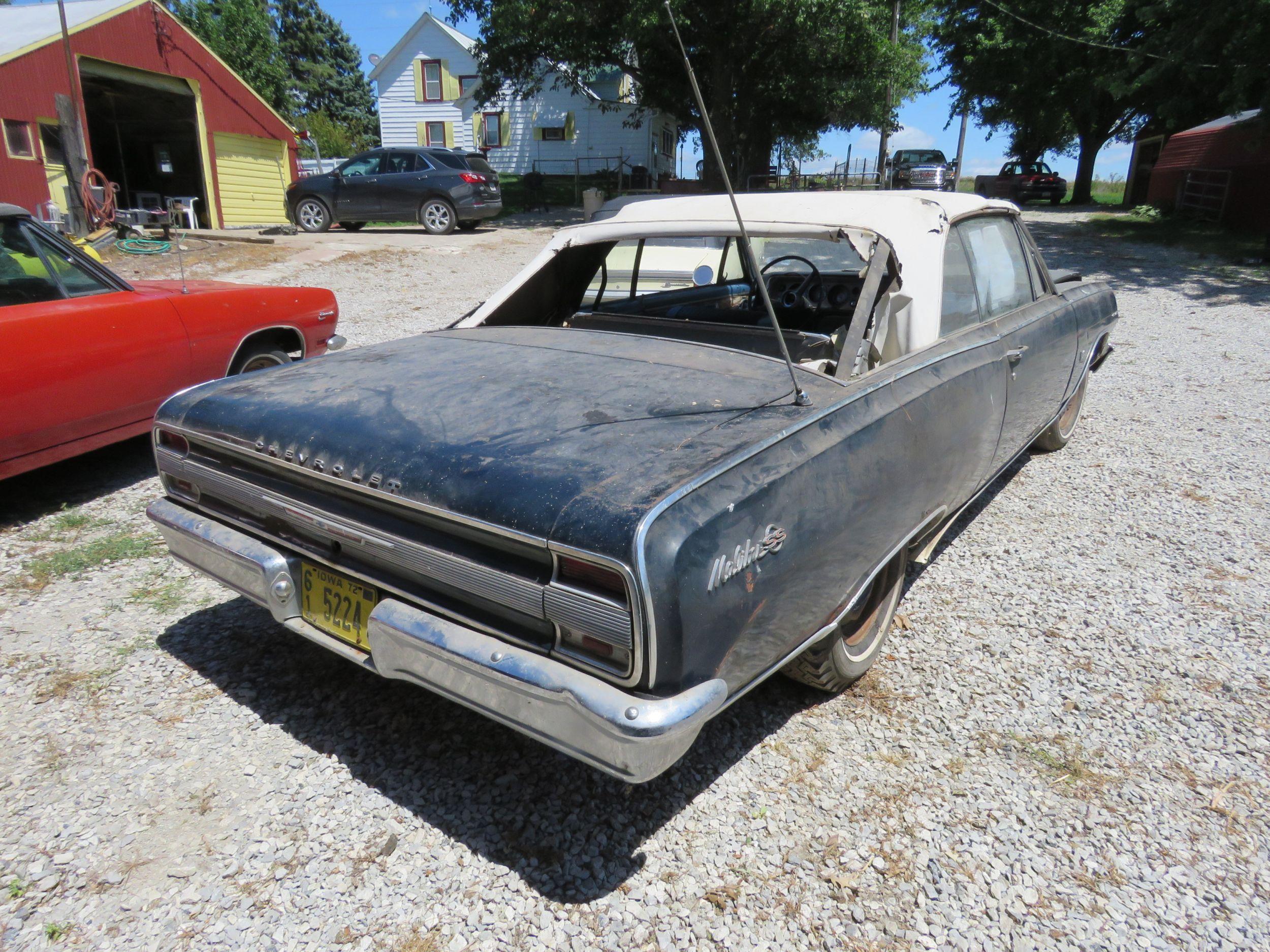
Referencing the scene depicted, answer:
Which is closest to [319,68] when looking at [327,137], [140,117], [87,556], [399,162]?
[327,137]

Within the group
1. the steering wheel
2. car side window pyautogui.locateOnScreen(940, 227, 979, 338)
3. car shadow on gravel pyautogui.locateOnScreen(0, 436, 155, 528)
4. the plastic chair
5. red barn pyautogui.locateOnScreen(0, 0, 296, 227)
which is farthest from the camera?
the plastic chair

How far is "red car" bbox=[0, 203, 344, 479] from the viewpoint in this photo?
3.66 metres

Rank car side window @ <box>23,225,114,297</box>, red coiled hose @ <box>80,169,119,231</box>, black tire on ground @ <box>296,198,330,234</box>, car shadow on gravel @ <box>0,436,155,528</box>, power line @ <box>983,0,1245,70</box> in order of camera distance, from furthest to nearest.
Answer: black tire on ground @ <box>296,198,330,234</box>, red coiled hose @ <box>80,169,119,231</box>, power line @ <box>983,0,1245,70</box>, car shadow on gravel @ <box>0,436,155,528</box>, car side window @ <box>23,225,114,297</box>

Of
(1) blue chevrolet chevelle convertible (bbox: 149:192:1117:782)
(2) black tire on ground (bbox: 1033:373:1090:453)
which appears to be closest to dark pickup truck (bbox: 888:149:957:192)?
(2) black tire on ground (bbox: 1033:373:1090:453)

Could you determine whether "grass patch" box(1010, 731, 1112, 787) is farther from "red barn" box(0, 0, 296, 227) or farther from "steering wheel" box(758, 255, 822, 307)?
"red barn" box(0, 0, 296, 227)

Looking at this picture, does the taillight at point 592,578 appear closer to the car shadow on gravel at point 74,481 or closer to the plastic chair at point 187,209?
the car shadow on gravel at point 74,481

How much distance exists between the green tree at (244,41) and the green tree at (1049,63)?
1156 inches

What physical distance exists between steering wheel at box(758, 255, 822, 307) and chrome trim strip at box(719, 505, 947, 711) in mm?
1216

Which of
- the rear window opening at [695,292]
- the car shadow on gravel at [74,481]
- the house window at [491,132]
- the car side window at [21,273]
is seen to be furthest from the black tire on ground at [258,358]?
the house window at [491,132]

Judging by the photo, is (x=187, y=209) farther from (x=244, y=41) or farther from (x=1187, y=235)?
(x=244, y=41)

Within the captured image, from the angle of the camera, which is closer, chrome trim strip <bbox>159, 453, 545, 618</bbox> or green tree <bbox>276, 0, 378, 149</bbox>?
chrome trim strip <bbox>159, 453, 545, 618</bbox>

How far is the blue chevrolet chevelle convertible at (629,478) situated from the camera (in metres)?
1.75

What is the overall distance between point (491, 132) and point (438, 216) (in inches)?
783

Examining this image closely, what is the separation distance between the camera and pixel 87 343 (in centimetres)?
389
